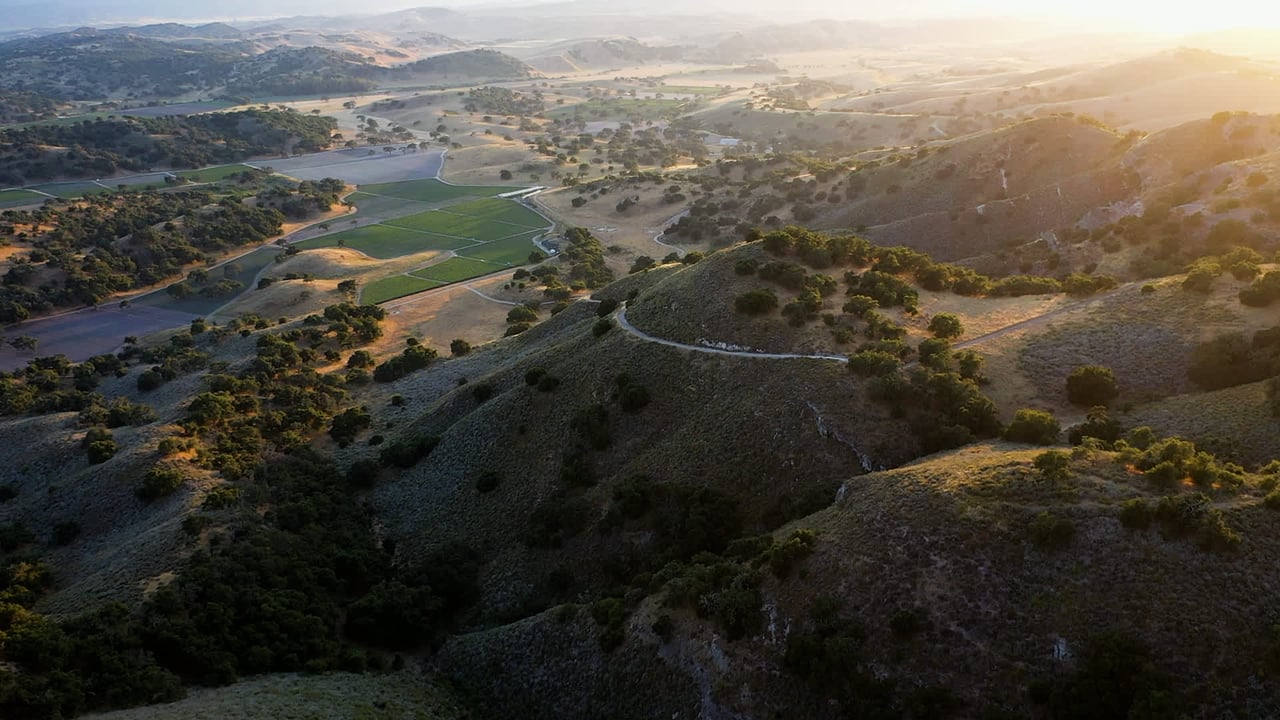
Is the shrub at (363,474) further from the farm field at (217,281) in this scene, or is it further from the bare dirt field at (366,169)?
the bare dirt field at (366,169)

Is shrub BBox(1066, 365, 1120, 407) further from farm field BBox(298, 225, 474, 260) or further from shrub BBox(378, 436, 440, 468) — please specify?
farm field BBox(298, 225, 474, 260)

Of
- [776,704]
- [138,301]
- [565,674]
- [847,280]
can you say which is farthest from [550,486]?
[138,301]

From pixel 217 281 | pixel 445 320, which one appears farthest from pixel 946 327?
pixel 217 281

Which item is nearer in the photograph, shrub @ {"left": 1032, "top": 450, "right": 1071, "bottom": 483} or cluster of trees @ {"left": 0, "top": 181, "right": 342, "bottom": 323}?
shrub @ {"left": 1032, "top": 450, "right": 1071, "bottom": 483}

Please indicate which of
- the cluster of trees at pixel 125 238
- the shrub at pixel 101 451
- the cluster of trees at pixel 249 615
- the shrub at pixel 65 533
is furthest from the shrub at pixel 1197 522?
the cluster of trees at pixel 125 238

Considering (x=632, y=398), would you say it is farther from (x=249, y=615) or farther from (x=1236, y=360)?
(x=1236, y=360)

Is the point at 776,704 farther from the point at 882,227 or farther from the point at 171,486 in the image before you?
the point at 882,227

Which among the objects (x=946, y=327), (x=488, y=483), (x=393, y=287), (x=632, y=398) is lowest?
(x=488, y=483)

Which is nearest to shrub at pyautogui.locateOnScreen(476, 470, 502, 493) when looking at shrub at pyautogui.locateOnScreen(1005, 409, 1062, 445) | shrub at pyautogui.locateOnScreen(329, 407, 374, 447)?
shrub at pyautogui.locateOnScreen(329, 407, 374, 447)
